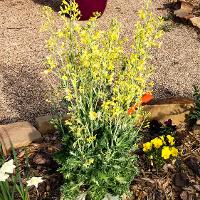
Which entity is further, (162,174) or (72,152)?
(162,174)

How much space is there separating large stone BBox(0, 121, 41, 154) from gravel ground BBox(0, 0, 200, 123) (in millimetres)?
503

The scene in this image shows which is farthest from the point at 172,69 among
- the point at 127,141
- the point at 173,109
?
the point at 127,141

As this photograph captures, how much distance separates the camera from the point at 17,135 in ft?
11.8

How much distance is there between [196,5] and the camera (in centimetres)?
670

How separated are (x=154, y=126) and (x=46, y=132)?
900 millimetres

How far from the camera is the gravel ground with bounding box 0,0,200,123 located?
14.7 ft

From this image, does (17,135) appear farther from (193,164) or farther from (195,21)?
(195,21)

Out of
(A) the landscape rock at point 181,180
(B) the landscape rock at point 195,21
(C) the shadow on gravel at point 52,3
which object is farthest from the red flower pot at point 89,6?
(A) the landscape rock at point 181,180

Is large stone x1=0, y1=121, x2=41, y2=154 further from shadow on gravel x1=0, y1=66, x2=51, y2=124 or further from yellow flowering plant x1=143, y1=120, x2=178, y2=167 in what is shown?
yellow flowering plant x1=143, y1=120, x2=178, y2=167

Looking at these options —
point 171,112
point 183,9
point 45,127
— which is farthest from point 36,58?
point 183,9

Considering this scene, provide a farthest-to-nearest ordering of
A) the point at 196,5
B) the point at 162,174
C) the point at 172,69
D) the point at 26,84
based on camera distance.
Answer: the point at 196,5 → the point at 172,69 → the point at 26,84 → the point at 162,174

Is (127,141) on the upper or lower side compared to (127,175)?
upper

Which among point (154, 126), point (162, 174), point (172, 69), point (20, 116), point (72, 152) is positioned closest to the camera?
point (72, 152)

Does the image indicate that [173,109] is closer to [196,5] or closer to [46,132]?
[46,132]
